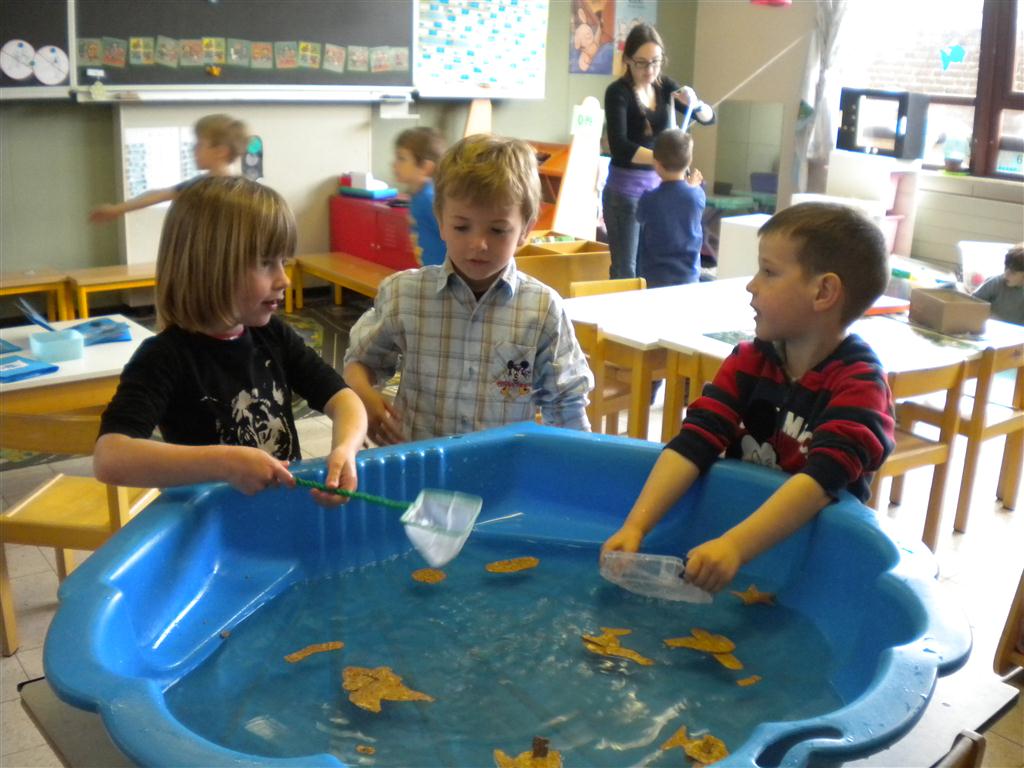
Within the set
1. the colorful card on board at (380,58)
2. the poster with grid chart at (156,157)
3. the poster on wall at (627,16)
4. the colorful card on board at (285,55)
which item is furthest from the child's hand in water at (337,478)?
the poster on wall at (627,16)

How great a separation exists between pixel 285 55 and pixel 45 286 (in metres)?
1.87

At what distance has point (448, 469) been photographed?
1691 millimetres

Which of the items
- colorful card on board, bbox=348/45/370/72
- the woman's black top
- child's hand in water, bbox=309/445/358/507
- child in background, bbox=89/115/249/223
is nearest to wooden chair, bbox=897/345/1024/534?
the woman's black top

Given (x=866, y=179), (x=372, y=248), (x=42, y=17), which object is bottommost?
(x=372, y=248)

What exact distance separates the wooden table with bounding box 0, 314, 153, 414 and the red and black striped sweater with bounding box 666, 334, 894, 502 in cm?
171

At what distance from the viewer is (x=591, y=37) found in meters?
7.33

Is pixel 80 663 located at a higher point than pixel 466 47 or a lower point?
lower

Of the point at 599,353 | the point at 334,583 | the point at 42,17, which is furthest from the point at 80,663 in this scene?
the point at 42,17

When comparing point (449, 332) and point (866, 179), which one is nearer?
point (449, 332)

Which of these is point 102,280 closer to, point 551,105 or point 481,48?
point 481,48

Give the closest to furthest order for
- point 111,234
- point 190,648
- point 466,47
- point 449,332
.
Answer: point 190,648
point 449,332
point 111,234
point 466,47

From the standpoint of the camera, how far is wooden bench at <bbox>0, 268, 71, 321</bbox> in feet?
16.8

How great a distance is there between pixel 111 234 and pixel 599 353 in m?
3.70

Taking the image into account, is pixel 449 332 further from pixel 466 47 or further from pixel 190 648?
pixel 466 47
